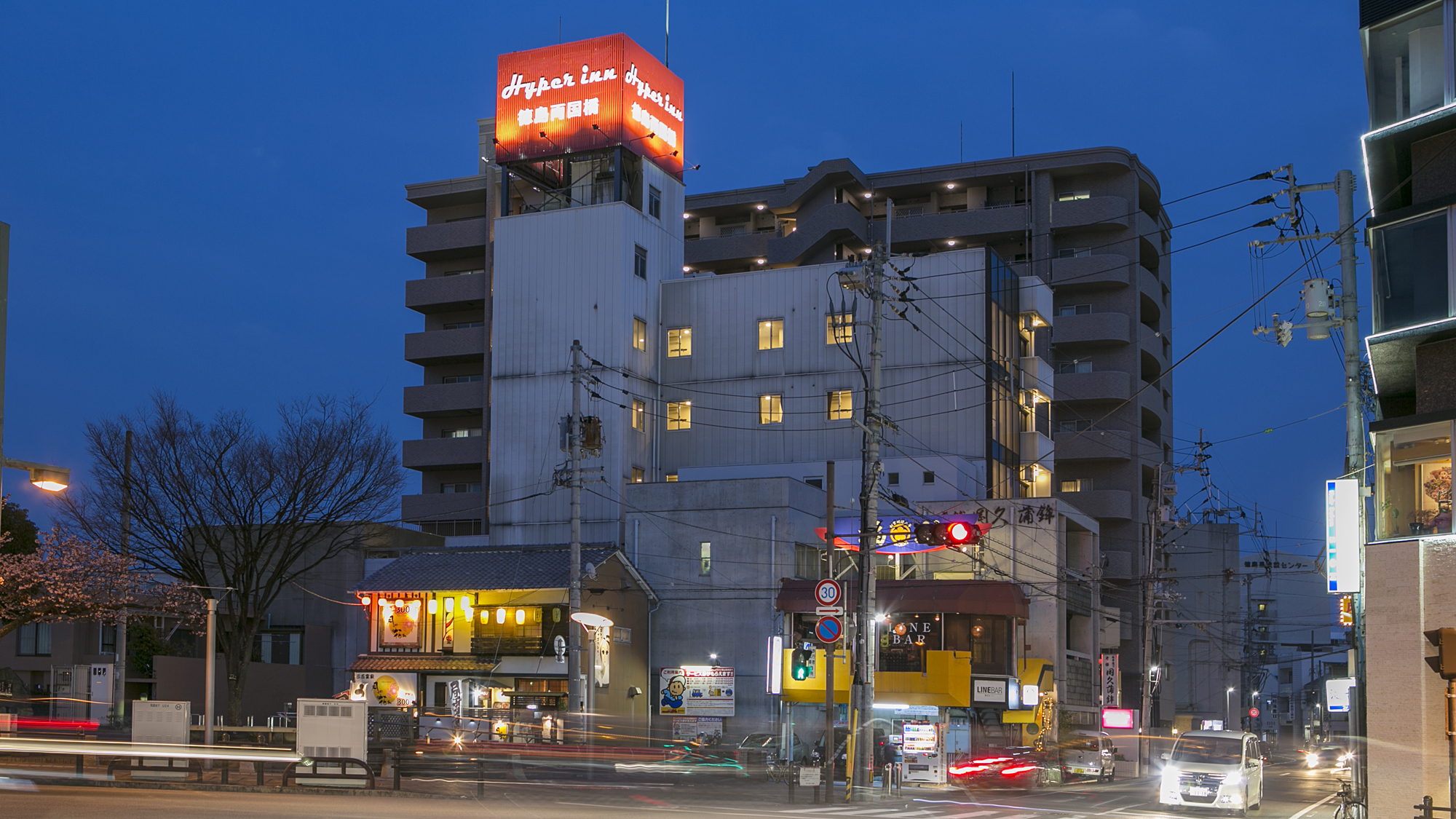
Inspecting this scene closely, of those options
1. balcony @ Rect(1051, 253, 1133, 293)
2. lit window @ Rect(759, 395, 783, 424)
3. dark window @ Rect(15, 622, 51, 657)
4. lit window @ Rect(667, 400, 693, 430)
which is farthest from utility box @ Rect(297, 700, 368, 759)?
balcony @ Rect(1051, 253, 1133, 293)

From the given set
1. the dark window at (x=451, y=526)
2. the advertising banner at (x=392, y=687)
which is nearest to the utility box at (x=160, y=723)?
the advertising banner at (x=392, y=687)

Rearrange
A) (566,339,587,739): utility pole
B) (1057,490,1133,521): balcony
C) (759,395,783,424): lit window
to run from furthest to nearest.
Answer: (1057,490,1133,521): balcony
(759,395,783,424): lit window
(566,339,587,739): utility pole

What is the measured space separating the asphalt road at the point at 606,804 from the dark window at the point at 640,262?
29.2 metres

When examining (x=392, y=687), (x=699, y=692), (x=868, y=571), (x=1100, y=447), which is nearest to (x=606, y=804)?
(x=868, y=571)

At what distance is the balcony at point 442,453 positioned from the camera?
250ft

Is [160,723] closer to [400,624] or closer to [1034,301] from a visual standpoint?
[400,624]

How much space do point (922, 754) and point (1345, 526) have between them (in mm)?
18125

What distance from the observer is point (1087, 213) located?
76.6m

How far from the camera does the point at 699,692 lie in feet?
166

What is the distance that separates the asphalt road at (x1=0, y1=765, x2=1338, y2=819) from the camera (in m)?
21.1

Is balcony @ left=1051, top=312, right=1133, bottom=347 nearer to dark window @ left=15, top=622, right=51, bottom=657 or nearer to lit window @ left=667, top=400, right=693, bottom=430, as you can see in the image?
lit window @ left=667, top=400, right=693, bottom=430

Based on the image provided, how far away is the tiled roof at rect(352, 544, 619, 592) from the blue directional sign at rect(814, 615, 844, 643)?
2256cm

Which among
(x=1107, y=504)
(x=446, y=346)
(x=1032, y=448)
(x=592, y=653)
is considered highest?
(x=446, y=346)

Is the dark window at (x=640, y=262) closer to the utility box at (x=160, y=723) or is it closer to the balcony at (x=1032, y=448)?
the balcony at (x=1032, y=448)
